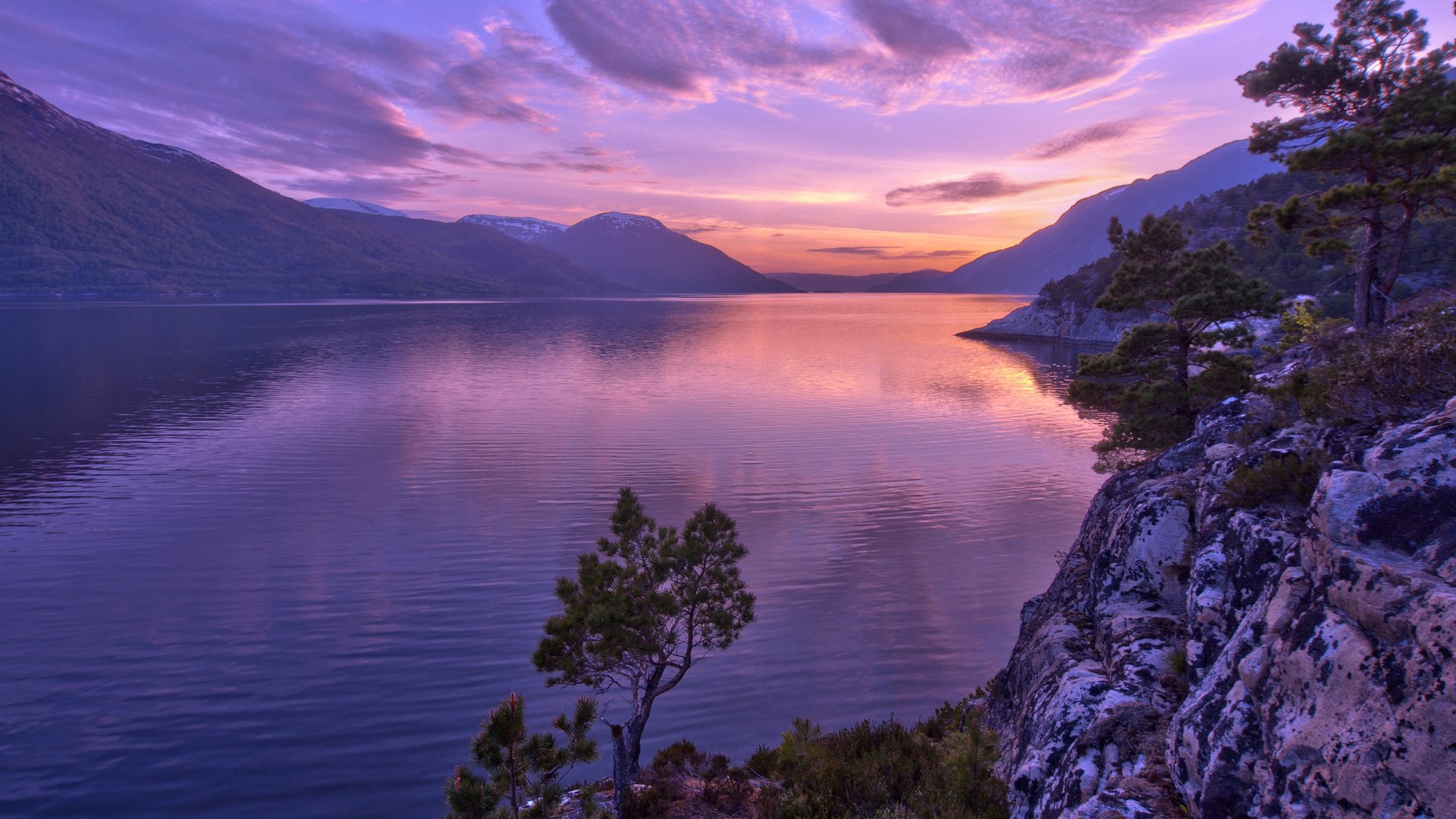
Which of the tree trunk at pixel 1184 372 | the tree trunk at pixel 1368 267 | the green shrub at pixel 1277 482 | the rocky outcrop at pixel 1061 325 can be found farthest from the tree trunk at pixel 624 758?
the rocky outcrop at pixel 1061 325

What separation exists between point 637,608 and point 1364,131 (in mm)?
23639

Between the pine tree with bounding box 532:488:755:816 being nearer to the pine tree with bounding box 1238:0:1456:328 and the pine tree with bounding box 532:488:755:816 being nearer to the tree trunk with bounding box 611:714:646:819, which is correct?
the tree trunk with bounding box 611:714:646:819

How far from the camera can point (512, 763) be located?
10.2m

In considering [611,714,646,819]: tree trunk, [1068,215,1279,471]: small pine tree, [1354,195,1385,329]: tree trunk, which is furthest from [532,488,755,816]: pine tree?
[1354,195,1385,329]: tree trunk

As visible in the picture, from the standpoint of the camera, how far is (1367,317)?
2145 centimetres

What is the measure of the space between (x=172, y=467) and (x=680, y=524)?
32598mm

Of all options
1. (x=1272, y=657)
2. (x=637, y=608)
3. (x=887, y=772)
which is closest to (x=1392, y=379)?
(x=1272, y=657)

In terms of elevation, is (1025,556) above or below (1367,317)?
below

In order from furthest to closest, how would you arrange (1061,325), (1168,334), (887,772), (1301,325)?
(1061,325)
(1168,334)
(1301,325)
(887,772)

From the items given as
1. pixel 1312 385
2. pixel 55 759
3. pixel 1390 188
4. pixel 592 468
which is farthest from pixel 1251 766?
pixel 592 468

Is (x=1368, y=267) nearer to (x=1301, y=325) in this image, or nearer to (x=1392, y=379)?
(x=1301, y=325)

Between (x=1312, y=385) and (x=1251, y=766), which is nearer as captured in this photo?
(x=1251, y=766)

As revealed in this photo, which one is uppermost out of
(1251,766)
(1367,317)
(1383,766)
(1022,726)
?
(1367,317)

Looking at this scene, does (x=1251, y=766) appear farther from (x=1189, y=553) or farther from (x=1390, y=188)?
(x=1390, y=188)
